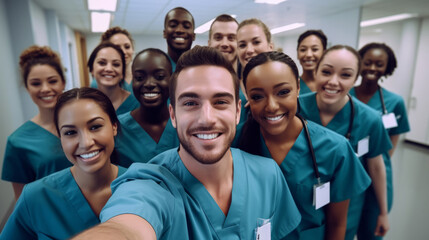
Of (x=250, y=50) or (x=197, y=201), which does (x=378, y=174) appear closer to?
(x=250, y=50)

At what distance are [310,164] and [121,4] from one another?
2637 millimetres

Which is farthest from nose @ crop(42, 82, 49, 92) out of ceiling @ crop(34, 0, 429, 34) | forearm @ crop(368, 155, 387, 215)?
forearm @ crop(368, 155, 387, 215)

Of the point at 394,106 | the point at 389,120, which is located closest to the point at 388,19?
the point at 394,106

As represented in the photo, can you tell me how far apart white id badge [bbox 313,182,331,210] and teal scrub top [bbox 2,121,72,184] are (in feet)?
3.63

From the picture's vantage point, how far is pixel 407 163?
12.6 feet

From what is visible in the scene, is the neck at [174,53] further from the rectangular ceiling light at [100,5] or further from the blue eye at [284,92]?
the rectangular ceiling light at [100,5]

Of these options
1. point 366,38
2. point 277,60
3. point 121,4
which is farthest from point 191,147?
point 366,38

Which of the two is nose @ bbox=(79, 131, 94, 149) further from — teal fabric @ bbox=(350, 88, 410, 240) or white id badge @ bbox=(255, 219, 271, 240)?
teal fabric @ bbox=(350, 88, 410, 240)

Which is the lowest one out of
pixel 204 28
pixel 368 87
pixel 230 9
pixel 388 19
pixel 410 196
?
pixel 410 196

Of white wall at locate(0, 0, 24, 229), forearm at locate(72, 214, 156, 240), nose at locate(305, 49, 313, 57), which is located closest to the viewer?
forearm at locate(72, 214, 156, 240)

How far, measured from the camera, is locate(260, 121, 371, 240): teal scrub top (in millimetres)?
1058

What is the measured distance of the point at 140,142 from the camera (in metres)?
1.28

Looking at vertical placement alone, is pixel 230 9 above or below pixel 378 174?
above

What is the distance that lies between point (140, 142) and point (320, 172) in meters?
0.87
